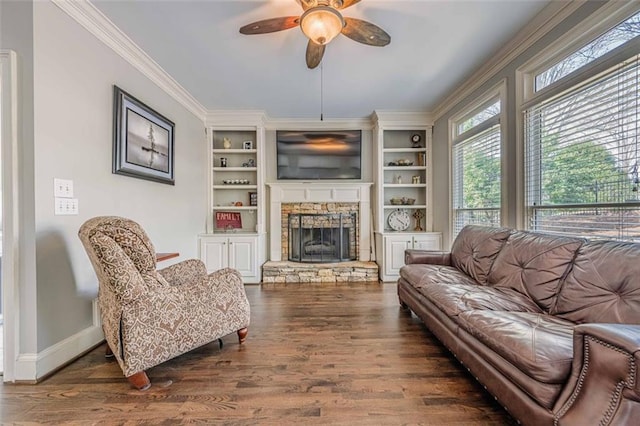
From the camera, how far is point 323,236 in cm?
473

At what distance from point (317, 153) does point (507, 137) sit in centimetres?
273

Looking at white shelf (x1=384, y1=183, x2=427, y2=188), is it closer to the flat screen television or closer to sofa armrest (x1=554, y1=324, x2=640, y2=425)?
the flat screen television

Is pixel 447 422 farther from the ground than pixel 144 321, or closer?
closer

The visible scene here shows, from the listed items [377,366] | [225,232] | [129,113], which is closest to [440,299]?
[377,366]

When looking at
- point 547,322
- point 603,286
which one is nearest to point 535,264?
point 603,286

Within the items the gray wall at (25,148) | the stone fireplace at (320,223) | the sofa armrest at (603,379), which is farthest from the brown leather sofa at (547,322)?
the gray wall at (25,148)

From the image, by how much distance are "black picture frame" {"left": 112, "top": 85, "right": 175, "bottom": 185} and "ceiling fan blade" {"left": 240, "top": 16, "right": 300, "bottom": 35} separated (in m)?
1.40

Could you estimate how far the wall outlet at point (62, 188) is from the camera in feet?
6.27

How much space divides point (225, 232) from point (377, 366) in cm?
329

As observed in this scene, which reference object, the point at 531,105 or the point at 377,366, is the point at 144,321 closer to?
the point at 377,366

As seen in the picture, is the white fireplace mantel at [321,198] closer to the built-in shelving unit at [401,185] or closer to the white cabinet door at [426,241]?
the built-in shelving unit at [401,185]

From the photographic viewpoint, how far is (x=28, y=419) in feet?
4.85

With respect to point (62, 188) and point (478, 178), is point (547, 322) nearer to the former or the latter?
point (478, 178)

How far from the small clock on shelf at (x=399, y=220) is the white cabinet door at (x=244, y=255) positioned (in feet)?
7.50
